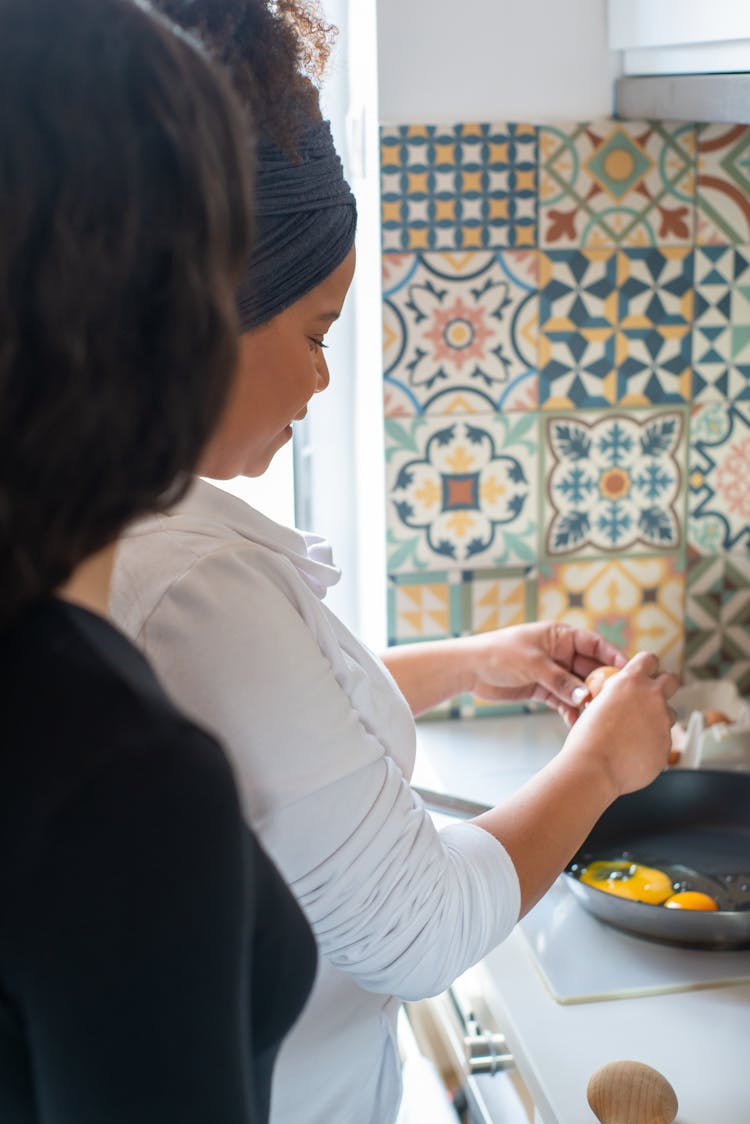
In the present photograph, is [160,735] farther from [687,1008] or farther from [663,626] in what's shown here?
[663,626]

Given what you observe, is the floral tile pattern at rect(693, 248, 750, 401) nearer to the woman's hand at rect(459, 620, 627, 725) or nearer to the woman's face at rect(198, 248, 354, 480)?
the woman's hand at rect(459, 620, 627, 725)

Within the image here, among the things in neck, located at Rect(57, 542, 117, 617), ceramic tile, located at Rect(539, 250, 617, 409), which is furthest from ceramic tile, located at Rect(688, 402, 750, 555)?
neck, located at Rect(57, 542, 117, 617)

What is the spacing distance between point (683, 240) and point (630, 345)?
0.44 ft

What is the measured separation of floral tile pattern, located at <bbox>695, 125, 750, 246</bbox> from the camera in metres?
1.41

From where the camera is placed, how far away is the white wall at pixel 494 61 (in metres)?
1.35

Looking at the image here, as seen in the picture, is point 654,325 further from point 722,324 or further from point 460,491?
point 460,491

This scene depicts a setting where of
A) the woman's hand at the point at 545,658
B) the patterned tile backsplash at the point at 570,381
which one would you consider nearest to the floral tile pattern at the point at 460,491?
the patterned tile backsplash at the point at 570,381

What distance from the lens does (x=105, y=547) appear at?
1.34 ft

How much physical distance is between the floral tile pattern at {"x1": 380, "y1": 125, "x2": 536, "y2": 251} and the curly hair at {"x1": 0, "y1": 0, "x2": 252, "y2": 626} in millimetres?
1002

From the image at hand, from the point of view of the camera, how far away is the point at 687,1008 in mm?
953

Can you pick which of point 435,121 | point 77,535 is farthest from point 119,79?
point 435,121

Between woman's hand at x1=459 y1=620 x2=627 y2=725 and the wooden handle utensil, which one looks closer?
the wooden handle utensil

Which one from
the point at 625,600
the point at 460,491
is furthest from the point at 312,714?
the point at 625,600

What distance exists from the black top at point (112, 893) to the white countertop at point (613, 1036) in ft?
1.58
